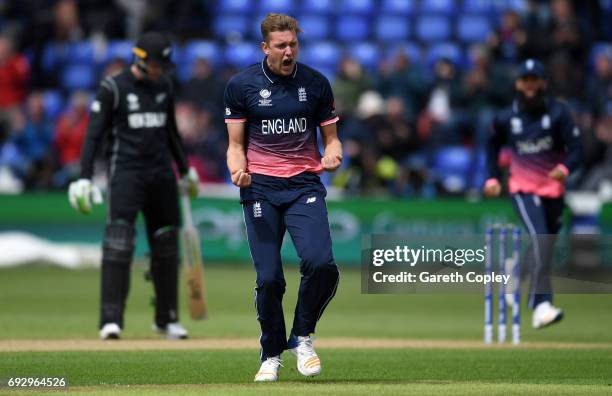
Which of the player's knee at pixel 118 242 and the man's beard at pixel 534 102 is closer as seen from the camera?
the player's knee at pixel 118 242

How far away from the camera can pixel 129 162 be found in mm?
13172

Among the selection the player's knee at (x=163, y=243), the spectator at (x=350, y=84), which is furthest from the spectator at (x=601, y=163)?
the player's knee at (x=163, y=243)

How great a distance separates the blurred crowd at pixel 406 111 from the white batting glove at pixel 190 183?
9.25 meters

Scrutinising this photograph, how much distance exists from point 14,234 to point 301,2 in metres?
7.80

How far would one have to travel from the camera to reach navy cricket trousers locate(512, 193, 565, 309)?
13.7m

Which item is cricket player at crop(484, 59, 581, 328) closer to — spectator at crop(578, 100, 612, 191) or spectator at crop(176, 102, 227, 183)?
spectator at crop(578, 100, 612, 191)

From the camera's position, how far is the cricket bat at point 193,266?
1396 centimetres

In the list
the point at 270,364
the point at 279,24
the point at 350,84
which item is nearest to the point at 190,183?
the point at 270,364

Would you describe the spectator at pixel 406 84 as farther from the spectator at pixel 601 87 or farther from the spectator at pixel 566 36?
the spectator at pixel 601 87

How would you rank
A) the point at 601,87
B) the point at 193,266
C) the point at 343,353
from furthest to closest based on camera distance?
the point at 601,87 < the point at 193,266 < the point at 343,353

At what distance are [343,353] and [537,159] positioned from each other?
3.35 meters

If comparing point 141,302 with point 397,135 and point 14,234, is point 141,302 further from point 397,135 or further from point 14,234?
point 397,135

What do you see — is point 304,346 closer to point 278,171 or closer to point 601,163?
point 278,171

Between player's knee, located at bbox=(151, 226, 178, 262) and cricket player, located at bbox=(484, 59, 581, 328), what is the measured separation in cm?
318
